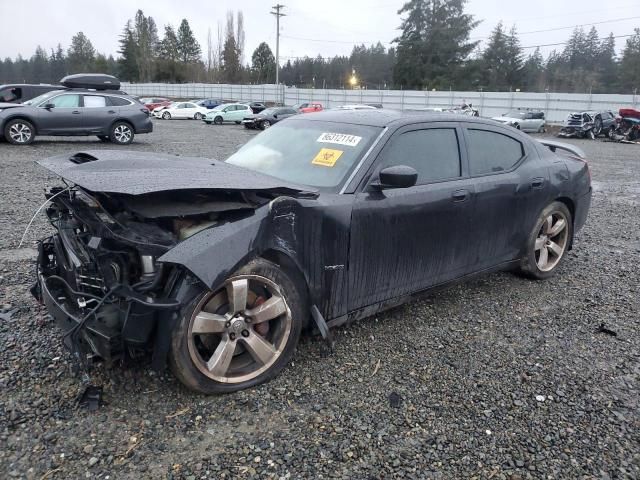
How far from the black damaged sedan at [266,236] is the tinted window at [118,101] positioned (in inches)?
491

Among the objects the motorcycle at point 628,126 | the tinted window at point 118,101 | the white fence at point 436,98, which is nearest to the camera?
the tinted window at point 118,101

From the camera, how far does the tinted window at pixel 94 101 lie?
1421 cm

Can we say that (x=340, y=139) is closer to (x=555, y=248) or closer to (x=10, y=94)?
(x=555, y=248)

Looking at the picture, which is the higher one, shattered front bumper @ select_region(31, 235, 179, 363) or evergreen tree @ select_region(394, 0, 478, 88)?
evergreen tree @ select_region(394, 0, 478, 88)

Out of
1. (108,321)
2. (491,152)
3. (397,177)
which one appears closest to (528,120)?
(491,152)

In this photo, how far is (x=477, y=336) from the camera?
3578 mm

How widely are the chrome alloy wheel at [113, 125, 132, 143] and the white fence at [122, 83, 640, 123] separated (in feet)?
89.7

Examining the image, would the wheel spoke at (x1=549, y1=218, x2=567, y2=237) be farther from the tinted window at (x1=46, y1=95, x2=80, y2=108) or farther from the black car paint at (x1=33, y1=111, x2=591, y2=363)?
the tinted window at (x1=46, y1=95, x2=80, y2=108)

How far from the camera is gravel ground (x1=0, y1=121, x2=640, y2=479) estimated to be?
229 centimetres

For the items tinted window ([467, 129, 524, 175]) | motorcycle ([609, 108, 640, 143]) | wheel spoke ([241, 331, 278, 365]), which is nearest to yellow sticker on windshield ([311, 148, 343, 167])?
tinted window ([467, 129, 524, 175])

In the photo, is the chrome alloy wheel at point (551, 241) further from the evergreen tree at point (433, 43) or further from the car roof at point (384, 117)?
the evergreen tree at point (433, 43)

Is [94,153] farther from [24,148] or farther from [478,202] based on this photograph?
[24,148]

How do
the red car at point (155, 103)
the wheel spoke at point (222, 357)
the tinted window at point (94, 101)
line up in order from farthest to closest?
the red car at point (155, 103), the tinted window at point (94, 101), the wheel spoke at point (222, 357)

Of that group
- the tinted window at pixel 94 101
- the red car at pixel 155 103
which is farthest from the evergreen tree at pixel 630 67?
the tinted window at pixel 94 101
